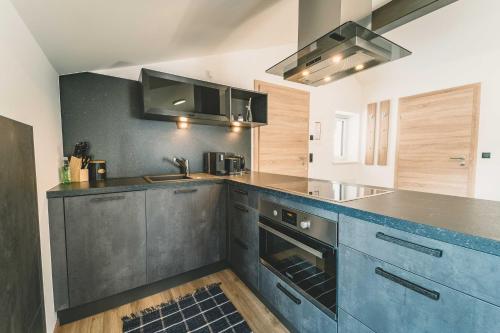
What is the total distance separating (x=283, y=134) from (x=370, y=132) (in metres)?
2.15

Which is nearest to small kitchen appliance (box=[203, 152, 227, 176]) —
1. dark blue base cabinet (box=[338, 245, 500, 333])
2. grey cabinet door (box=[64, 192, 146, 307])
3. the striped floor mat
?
grey cabinet door (box=[64, 192, 146, 307])

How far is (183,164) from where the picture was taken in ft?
7.23

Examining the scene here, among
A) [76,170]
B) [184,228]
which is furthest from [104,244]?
[76,170]

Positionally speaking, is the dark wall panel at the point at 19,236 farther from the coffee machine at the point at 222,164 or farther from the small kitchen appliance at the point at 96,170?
the coffee machine at the point at 222,164

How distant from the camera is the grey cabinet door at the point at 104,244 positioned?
1428 millimetres

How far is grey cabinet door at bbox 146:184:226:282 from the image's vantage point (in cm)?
169

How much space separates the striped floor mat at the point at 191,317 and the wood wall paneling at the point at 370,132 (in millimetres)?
3772

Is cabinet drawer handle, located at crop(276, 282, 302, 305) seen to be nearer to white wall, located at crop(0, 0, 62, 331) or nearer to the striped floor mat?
the striped floor mat

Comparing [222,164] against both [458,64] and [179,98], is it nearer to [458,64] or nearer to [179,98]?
[179,98]

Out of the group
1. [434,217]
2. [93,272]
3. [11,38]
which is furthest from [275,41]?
[93,272]

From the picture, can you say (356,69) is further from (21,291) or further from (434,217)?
(21,291)

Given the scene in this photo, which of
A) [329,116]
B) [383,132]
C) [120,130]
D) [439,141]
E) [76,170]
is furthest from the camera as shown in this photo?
[383,132]

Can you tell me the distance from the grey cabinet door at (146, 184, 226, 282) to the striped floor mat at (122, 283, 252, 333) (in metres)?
0.24

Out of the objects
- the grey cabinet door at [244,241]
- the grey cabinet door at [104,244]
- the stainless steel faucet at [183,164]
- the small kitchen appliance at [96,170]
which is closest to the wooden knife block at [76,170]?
the small kitchen appliance at [96,170]
